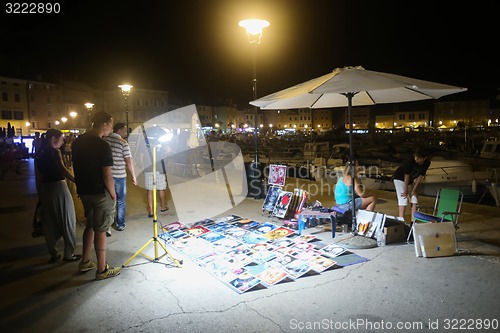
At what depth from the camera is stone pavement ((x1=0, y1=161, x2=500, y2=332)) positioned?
12.1 ft

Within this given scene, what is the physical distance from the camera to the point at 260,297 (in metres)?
4.25

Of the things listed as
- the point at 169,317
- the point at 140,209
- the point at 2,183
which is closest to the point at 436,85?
the point at 169,317

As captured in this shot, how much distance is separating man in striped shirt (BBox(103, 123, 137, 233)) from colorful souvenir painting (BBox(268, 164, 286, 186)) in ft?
10.6

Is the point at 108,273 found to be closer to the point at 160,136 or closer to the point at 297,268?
the point at 297,268

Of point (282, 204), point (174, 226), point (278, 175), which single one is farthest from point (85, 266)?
point (278, 175)

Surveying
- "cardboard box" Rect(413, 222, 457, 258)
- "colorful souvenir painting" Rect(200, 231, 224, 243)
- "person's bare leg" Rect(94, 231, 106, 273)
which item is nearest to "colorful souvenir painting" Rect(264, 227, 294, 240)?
"colorful souvenir painting" Rect(200, 231, 224, 243)

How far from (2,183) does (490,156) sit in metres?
24.5

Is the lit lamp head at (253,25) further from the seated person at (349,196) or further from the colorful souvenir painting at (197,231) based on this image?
the colorful souvenir painting at (197,231)

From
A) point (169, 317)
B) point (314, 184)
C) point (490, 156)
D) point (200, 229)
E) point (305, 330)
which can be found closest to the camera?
point (305, 330)

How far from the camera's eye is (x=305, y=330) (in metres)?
3.56

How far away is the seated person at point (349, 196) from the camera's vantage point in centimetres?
677

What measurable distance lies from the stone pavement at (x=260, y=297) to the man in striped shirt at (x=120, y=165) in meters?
1.29

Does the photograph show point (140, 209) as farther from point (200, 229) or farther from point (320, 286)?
point (320, 286)

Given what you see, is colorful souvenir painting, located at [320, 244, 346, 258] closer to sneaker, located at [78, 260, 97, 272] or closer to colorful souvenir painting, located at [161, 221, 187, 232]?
colorful souvenir painting, located at [161, 221, 187, 232]
